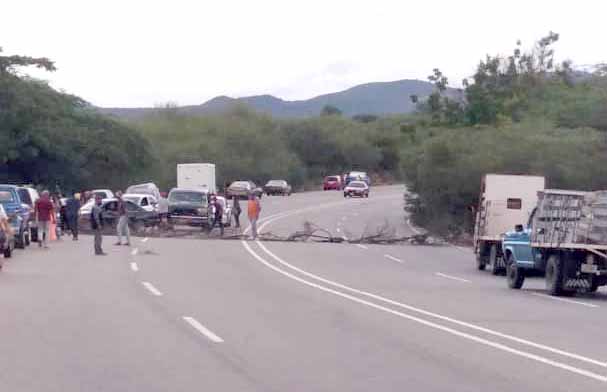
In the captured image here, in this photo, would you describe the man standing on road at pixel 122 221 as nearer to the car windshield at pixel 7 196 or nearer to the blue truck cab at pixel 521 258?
the car windshield at pixel 7 196

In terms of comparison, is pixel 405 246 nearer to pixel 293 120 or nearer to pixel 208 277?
pixel 208 277

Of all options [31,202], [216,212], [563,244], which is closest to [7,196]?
[31,202]

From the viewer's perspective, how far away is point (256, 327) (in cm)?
1570

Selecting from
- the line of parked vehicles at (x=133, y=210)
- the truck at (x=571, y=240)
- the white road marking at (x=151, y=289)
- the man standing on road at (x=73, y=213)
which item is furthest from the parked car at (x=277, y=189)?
the white road marking at (x=151, y=289)

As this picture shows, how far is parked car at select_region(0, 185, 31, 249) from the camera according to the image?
3331cm

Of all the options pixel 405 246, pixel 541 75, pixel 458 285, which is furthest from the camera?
pixel 541 75

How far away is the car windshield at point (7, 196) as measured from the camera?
33.7m

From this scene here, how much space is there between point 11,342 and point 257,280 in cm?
1117

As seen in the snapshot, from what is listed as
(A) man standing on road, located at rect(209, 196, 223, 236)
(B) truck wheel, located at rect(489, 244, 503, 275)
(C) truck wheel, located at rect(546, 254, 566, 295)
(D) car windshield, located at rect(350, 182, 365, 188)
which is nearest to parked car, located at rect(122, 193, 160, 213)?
(A) man standing on road, located at rect(209, 196, 223, 236)

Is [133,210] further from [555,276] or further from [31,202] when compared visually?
[555,276]

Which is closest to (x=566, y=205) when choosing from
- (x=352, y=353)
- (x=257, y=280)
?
(x=257, y=280)

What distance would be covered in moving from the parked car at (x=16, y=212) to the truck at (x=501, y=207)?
1328cm

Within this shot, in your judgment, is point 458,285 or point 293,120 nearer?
point 458,285

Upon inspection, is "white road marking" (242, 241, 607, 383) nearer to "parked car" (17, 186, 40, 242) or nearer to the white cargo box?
the white cargo box
